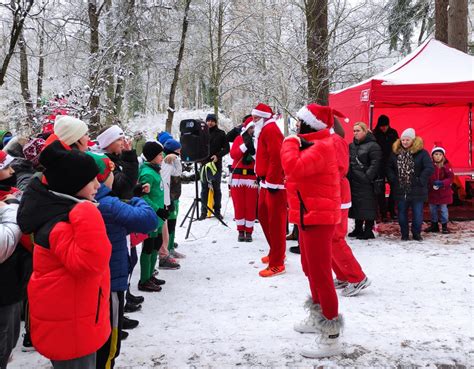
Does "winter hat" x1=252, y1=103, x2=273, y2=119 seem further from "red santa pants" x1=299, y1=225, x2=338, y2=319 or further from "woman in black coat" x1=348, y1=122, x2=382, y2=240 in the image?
"red santa pants" x1=299, y1=225, x2=338, y2=319

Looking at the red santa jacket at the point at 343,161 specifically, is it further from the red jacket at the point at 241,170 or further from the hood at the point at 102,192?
the red jacket at the point at 241,170

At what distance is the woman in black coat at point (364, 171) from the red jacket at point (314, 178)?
3.65 meters

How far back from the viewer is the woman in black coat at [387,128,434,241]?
715 centimetres

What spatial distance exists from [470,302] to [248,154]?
396 cm

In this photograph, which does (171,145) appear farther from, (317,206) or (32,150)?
(317,206)

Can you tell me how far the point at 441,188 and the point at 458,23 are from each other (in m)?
6.39

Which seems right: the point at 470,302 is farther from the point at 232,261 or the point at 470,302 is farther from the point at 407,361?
the point at 232,261

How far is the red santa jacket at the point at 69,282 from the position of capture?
2.15 m

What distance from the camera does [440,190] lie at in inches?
303

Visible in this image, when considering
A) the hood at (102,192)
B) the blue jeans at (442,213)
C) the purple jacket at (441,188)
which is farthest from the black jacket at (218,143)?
the hood at (102,192)

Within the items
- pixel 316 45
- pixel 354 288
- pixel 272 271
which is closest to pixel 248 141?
pixel 272 271

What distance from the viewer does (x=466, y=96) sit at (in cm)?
805

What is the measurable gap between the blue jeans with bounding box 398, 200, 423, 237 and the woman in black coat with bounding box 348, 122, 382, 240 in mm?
456

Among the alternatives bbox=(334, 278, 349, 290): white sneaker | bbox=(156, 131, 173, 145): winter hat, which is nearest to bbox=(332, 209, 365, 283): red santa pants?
bbox=(334, 278, 349, 290): white sneaker
